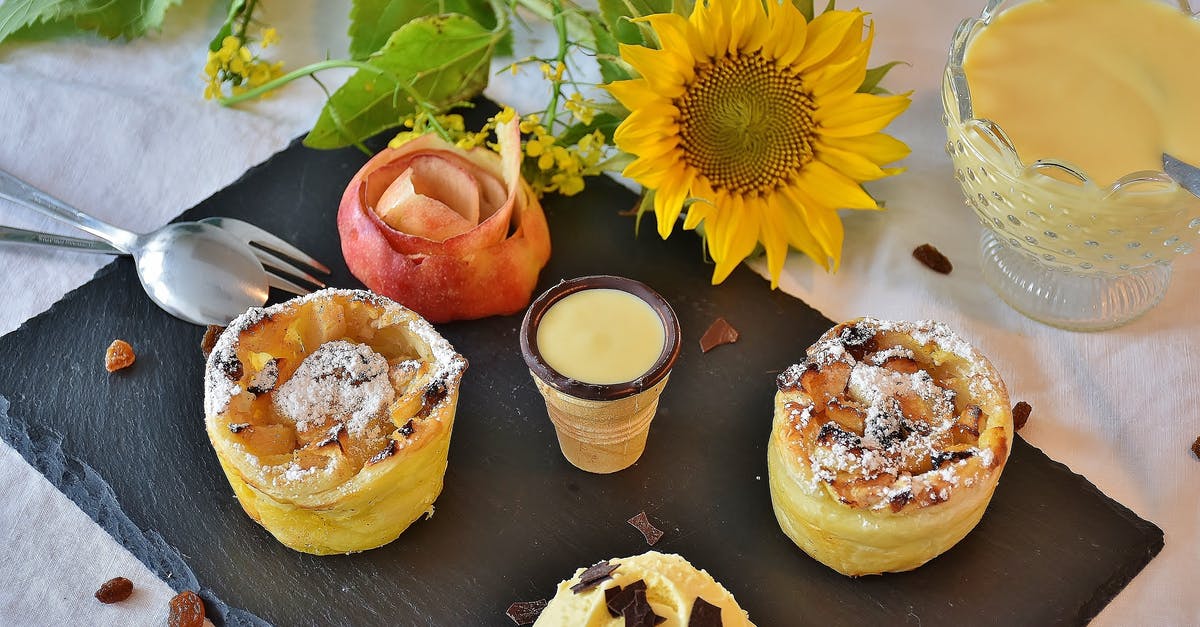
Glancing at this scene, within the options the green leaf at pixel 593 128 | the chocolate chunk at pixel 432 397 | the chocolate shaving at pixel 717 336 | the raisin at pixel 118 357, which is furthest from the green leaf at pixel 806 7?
the raisin at pixel 118 357

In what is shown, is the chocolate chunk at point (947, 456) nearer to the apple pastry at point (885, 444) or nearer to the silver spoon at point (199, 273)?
the apple pastry at point (885, 444)

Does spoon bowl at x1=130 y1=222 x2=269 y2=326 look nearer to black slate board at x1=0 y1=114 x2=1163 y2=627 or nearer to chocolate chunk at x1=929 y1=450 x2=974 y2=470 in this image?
black slate board at x1=0 y1=114 x2=1163 y2=627

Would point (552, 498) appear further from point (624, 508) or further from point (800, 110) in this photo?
point (800, 110)

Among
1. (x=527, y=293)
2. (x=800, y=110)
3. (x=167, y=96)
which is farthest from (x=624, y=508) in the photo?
(x=167, y=96)

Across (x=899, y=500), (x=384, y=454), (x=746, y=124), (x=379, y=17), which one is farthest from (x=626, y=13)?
(x=899, y=500)

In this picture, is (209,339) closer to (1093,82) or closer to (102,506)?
(102,506)

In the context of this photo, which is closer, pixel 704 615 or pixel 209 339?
pixel 704 615

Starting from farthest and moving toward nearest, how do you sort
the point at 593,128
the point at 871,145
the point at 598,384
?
the point at 593,128
the point at 871,145
the point at 598,384
